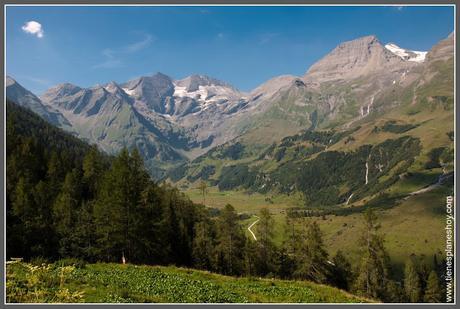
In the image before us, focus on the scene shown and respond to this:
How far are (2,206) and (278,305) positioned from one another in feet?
44.3

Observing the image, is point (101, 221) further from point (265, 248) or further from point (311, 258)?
point (265, 248)

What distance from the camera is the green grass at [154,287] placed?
17.5 meters

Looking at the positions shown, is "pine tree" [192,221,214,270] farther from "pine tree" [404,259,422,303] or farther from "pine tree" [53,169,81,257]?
"pine tree" [404,259,422,303]

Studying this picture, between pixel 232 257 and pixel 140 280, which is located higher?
pixel 140 280

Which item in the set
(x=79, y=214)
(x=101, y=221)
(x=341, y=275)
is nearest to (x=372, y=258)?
(x=101, y=221)

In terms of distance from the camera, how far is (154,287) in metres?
21.1

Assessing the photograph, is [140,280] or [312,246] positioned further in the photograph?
[312,246]

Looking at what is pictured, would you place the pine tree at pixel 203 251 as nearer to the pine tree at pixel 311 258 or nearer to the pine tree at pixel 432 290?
the pine tree at pixel 311 258

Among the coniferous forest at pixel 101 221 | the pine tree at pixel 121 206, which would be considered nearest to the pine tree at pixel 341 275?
the coniferous forest at pixel 101 221

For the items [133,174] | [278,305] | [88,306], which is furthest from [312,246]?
[88,306]

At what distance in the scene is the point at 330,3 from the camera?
60.7 feet

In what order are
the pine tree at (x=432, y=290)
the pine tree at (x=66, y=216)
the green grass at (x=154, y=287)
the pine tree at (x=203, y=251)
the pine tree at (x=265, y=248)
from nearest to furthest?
1. the green grass at (x=154, y=287)
2. the pine tree at (x=66, y=216)
3. the pine tree at (x=265, y=248)
4. the pine tree at (x=203, y=251)
5. the pine tree at (x=432, y=290)

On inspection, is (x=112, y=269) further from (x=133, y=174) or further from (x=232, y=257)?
(x=232, y=257)

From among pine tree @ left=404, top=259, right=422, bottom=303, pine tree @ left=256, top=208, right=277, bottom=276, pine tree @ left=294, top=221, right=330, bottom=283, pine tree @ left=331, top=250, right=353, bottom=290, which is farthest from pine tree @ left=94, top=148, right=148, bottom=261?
pine tree @ left=404, top=259, right=422, bottom=303
